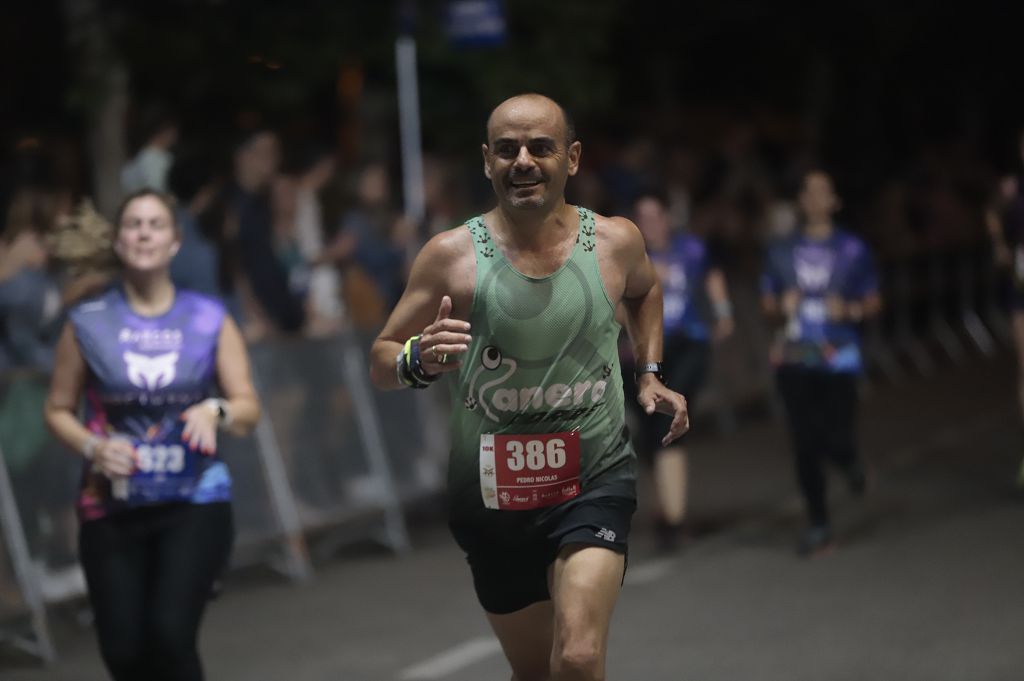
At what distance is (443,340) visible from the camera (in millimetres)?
5219

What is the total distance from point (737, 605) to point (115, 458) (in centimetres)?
414

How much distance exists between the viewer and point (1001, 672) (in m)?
7.57

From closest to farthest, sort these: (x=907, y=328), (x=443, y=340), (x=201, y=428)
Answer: (x=443, y=340) → (x=201, y=428) → (x=907, y=328)

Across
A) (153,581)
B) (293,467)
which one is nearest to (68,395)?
(153,581)

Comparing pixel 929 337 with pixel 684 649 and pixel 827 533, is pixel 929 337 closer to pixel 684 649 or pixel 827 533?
pixel 827 533

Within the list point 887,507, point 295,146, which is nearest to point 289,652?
point 887,507

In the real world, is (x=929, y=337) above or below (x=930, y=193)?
below

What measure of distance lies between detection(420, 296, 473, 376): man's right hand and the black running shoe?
5.60 m

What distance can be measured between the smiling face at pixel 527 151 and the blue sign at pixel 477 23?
8697 millimetres

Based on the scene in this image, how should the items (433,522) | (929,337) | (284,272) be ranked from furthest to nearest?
(929,337), (433,522), (284,272)

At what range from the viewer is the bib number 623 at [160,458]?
20.3ft

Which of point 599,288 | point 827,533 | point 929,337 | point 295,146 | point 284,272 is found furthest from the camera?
point 929,337

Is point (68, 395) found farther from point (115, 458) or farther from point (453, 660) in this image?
point (453, 660)

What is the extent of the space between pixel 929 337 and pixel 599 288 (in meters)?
16.4
